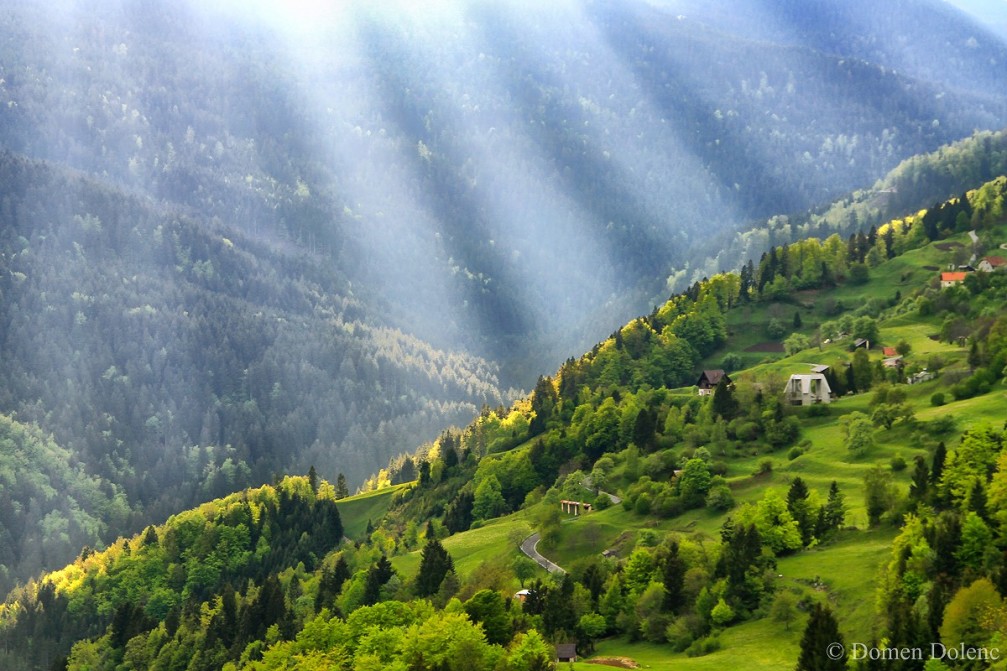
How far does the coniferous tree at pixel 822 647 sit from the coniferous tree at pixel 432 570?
199 feet

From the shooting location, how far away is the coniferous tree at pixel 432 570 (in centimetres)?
12250

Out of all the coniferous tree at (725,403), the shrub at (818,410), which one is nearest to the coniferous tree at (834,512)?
the shrub at (818,410)

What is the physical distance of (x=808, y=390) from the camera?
15275 cm

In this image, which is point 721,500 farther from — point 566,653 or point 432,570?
point 566,653

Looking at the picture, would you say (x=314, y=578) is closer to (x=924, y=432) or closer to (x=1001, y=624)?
(x=924, y=432)

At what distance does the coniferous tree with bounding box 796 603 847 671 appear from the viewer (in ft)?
211

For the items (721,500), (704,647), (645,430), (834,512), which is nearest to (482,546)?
(645,430)

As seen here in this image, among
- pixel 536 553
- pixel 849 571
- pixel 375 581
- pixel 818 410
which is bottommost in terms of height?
pixel 849 571

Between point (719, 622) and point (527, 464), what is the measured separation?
89.5 metres

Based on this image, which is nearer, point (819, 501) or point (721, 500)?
point (819, 501)

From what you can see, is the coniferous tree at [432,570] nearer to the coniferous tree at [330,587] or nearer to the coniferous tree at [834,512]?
the coniferous tree at [330,587]

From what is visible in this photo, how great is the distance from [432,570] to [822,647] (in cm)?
6451

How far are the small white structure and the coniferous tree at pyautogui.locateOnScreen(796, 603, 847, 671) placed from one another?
8746 centimetres

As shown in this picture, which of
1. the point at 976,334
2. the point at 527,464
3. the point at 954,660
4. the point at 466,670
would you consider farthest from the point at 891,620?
the point at 527,464
